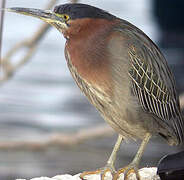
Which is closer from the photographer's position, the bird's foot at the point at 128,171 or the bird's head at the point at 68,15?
the bird's head at the point at 68,15

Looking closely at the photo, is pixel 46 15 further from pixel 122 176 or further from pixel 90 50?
pixel 122 176

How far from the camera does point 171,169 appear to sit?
175 centimetres

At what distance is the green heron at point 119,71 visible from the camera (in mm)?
1826

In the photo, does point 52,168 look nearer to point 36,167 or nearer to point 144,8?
point 36,167

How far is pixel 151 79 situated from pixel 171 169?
1.04 feet

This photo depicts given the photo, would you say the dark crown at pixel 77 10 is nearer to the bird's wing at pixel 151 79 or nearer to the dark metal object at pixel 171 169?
the bird's wing at pixel 151 79

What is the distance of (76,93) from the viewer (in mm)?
5926

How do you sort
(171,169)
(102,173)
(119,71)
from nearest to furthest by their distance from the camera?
(171,169)
(119,71)
(102,173)

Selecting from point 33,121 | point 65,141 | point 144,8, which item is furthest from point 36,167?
point 144,8

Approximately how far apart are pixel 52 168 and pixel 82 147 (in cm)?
55

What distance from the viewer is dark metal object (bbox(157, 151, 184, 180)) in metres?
1.75

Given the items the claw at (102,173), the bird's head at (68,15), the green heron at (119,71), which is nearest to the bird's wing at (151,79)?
the green heron at (119,71)

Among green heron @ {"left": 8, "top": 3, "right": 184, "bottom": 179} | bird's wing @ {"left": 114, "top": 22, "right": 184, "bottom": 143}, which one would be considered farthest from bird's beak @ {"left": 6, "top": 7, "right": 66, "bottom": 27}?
bird's wing @ {"left": 114, "top": 22, "right": 184, "bottom": 143}

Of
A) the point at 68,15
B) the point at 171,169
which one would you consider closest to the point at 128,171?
A: the point at 171,169
